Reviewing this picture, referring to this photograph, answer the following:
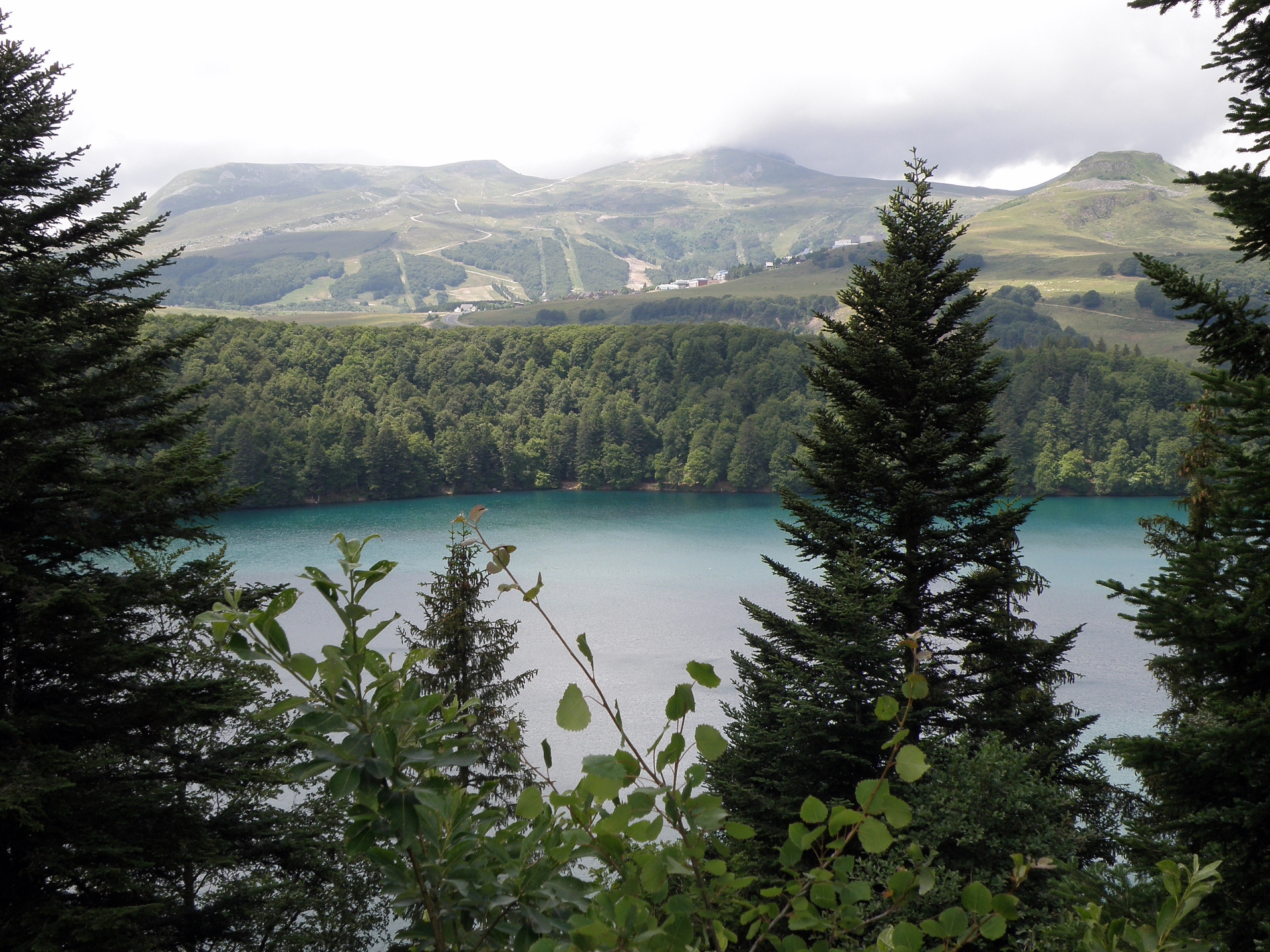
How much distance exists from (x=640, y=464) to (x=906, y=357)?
65.3 m

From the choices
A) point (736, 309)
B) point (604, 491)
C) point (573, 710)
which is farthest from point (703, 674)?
point (736, 309)

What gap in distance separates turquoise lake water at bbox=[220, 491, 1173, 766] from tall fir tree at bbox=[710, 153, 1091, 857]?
777cm

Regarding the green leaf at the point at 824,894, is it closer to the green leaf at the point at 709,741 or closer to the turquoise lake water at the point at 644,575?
the green leaf at the point at 709,741

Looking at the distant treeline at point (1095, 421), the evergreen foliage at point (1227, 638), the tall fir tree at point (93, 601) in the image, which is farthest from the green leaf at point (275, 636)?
the distant treeline at point (1095, 421)

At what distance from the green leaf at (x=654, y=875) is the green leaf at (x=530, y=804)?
0.67ft

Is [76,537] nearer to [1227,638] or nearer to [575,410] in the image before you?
[1227,638]

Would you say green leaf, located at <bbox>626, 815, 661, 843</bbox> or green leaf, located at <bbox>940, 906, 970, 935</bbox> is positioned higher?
green leaf, located at <bbox>626, 815, 661, 843</bbox>

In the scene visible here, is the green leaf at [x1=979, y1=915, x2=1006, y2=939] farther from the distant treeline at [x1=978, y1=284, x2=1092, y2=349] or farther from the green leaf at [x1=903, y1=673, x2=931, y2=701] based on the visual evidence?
the distant treeline at [x1=978, y1=284, x2=1092, y2=349]

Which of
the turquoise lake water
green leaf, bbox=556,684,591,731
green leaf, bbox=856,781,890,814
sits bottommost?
the turquoise lake water

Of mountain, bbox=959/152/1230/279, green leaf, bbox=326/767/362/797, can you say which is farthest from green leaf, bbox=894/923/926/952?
mountain, bbox=959/152/1230/279

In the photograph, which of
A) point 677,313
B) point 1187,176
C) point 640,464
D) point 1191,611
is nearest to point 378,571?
point 1191,611

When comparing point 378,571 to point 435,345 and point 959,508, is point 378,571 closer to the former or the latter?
point 959,508

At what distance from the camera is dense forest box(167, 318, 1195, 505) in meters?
66.6

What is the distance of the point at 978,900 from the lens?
52.3 inches
